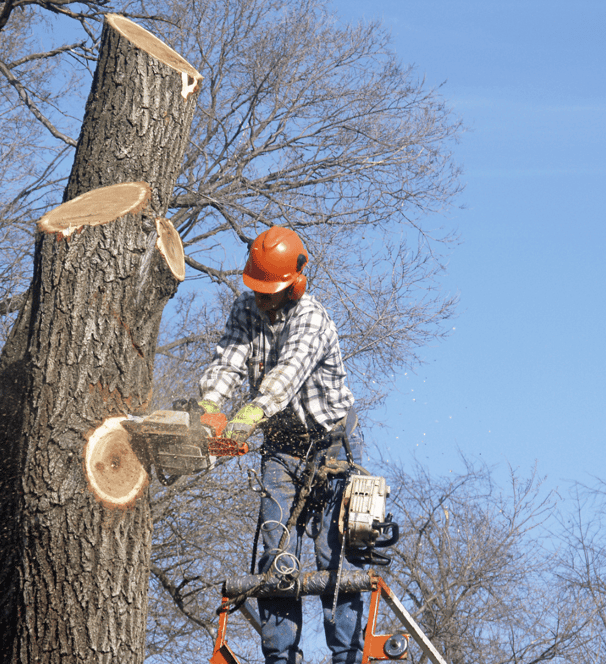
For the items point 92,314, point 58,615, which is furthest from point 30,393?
point 58,615

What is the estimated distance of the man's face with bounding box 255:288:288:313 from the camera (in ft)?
14.6

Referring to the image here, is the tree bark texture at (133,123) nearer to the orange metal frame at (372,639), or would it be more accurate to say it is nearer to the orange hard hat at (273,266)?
the orange hard hat at (273,266)

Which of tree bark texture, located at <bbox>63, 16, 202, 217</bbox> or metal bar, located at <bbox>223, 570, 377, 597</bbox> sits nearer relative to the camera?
metal bar, located at <bbox>223, 570, 377, 597</bbox>

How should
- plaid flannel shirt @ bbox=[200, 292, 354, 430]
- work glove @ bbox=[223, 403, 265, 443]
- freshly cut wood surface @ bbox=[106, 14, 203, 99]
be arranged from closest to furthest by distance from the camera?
work glove @ bbox=[223, 403, 265, 443] < plaid flannel shirt @ bbox=[200, 292, 354, 430] < freshly cut wood surface @ bbox=[106, 14, 203, 99]

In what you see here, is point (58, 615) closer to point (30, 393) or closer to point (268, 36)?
point (30, 393)

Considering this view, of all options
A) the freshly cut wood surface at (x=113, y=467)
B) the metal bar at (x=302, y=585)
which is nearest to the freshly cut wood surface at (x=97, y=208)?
the freshly cut wood surface at (x=113, y=467)

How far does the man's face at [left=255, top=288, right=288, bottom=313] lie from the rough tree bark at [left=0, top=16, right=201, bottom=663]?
0.59 m

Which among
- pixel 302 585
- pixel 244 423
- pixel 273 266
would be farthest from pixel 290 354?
pixel 302 585

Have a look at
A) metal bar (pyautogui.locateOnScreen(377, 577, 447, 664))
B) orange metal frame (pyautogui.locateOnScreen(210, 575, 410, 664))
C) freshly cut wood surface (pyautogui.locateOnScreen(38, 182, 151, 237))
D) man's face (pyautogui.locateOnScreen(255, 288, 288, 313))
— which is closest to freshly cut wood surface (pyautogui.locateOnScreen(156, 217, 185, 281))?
freshly cut wood surface (pyautogui.locateOnScreen(38, 182, 151, 237))

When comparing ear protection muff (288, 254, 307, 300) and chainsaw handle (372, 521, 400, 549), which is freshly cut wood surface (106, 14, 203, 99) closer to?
ear protection muff (288, 254, 307, 300)

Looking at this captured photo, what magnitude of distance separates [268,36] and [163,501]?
7.71 m

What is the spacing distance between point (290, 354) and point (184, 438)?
954 mm

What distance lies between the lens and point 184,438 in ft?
11.4

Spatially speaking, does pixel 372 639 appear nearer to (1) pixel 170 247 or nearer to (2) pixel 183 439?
(2) pixel 183 439
